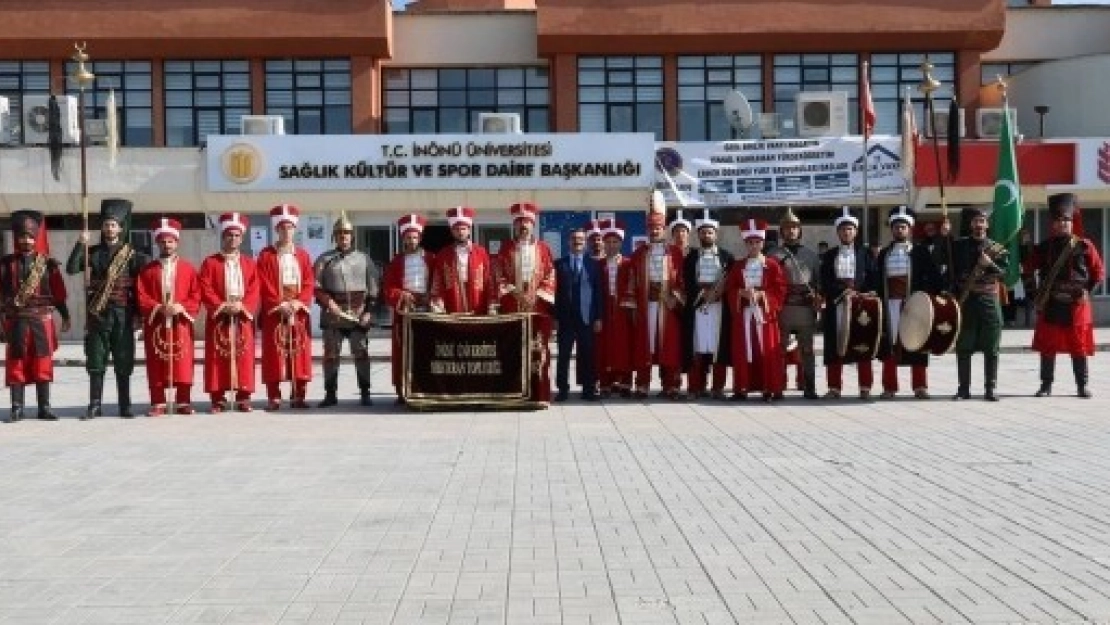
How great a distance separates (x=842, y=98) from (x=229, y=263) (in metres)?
18.8

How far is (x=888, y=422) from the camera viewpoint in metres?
12.8

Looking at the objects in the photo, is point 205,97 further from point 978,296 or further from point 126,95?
point 978,296

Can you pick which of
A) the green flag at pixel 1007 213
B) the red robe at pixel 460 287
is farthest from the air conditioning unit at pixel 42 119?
the green flag at pixel 1007 213

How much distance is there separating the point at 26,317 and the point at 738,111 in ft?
66.2

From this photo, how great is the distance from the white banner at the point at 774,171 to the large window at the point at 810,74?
5.96 m

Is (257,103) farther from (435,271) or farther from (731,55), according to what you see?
(435,271)

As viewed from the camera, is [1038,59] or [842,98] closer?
[842,98]

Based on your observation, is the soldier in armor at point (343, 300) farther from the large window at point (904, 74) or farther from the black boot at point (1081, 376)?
the large window at point (904, 74)

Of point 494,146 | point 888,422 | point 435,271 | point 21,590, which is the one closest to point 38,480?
point 21,590

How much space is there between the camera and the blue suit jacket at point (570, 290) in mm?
15398

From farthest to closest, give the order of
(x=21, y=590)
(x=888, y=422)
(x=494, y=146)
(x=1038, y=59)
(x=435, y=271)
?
(x=1038, y=59)
(x=494, y=146)
(x=435, y=271)
(x=888, y=422)
(x=21, y=590)

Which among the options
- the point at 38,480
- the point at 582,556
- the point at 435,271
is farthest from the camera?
the point at 435,271

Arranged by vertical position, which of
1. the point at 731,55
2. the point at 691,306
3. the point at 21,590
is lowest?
the point at 21,590

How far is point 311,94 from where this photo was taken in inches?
1353
